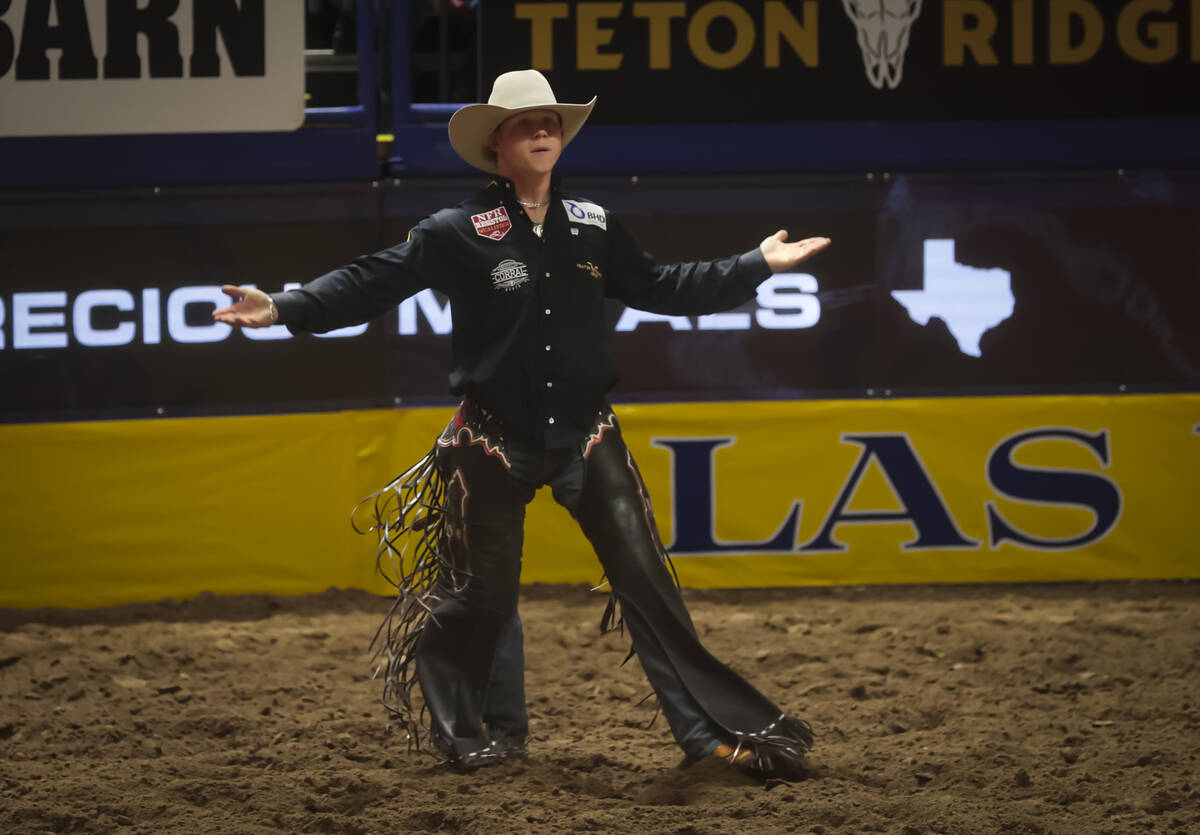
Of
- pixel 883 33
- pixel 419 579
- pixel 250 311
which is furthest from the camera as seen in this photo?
pixel 883 33

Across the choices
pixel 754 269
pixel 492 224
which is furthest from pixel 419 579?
pixel 754 269

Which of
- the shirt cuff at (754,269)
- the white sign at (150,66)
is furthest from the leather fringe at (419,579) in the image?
the white sign at (150,66)

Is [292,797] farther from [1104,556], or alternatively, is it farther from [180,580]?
[1104,556]

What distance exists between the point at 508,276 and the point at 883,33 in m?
3.01

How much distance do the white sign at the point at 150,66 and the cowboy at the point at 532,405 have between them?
7.10 ft

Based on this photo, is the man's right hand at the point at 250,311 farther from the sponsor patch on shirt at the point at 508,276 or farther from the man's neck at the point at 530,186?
the man's neck at the point at 530,186

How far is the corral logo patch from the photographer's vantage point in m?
4.09

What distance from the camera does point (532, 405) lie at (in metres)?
4.13

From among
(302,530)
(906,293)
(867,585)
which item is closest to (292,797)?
(302,530)

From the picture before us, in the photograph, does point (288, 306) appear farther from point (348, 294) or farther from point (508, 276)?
point (508, 276)

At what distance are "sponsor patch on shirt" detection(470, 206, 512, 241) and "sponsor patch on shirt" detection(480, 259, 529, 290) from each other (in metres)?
0.09

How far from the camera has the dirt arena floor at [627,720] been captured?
12.6ft

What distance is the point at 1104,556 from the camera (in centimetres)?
657

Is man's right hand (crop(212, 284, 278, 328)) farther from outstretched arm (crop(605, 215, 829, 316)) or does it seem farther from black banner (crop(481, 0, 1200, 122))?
black banner (crop(481, 0, 1200, 122))
